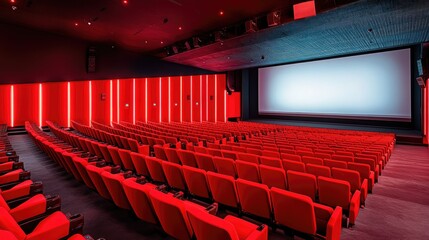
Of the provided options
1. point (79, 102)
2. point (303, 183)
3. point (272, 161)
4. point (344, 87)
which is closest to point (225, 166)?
point (272, 161)

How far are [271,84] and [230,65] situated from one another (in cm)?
376

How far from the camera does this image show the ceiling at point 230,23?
256 inches

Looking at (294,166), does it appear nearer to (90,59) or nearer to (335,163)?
(335,163)

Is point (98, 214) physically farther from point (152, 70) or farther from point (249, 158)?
point (152, 70)

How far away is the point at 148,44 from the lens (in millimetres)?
10828

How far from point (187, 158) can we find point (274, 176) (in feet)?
5.46

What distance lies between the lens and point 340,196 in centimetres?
257

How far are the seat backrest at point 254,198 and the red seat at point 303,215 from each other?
90 millimetres

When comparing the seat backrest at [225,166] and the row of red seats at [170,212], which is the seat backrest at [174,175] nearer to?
the row of red seats at [170,212]

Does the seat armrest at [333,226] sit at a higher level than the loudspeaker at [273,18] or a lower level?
lower

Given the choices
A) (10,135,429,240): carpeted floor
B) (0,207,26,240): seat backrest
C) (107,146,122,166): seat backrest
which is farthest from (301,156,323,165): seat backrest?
(0,207,26,240): seat backrest

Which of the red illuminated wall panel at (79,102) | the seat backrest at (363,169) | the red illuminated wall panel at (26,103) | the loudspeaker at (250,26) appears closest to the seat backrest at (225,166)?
the seat backrest at (363,169)

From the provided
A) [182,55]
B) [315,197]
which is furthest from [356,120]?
[315,197]

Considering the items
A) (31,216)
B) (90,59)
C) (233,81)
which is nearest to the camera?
(31,216)
